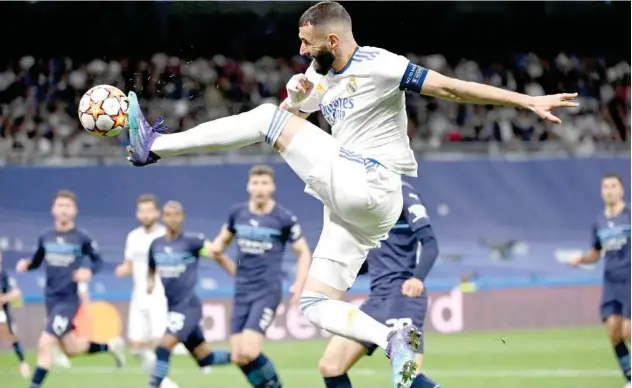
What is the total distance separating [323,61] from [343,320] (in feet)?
4.81

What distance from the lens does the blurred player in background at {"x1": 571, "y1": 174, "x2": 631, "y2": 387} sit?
38.7 feet

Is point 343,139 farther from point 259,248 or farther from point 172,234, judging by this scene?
point 172,234

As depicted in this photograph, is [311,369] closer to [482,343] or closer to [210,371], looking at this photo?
[210,371]

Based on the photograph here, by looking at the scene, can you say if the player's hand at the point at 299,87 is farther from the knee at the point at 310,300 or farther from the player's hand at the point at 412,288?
the player's hand at the point at 412,288

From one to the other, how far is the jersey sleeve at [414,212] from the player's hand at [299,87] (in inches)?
76.9

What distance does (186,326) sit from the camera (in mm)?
11305

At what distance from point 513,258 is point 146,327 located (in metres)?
5.90

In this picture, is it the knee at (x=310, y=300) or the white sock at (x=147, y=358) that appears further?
the white sock at (x=147, y=358)

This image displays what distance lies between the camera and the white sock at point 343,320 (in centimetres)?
680

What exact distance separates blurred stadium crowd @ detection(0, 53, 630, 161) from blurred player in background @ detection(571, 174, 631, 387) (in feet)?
22.9

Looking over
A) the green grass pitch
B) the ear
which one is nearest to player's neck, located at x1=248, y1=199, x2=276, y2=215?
the green grass pitch

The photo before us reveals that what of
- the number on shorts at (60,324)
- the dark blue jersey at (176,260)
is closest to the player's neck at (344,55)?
the dark blue jersey at (176,260)

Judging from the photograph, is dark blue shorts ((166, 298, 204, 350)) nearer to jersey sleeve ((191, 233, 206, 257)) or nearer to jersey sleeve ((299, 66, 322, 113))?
jersey sleeve ((191, 233, 206, 257))

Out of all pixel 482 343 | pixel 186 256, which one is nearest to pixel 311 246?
pixel 482 343
